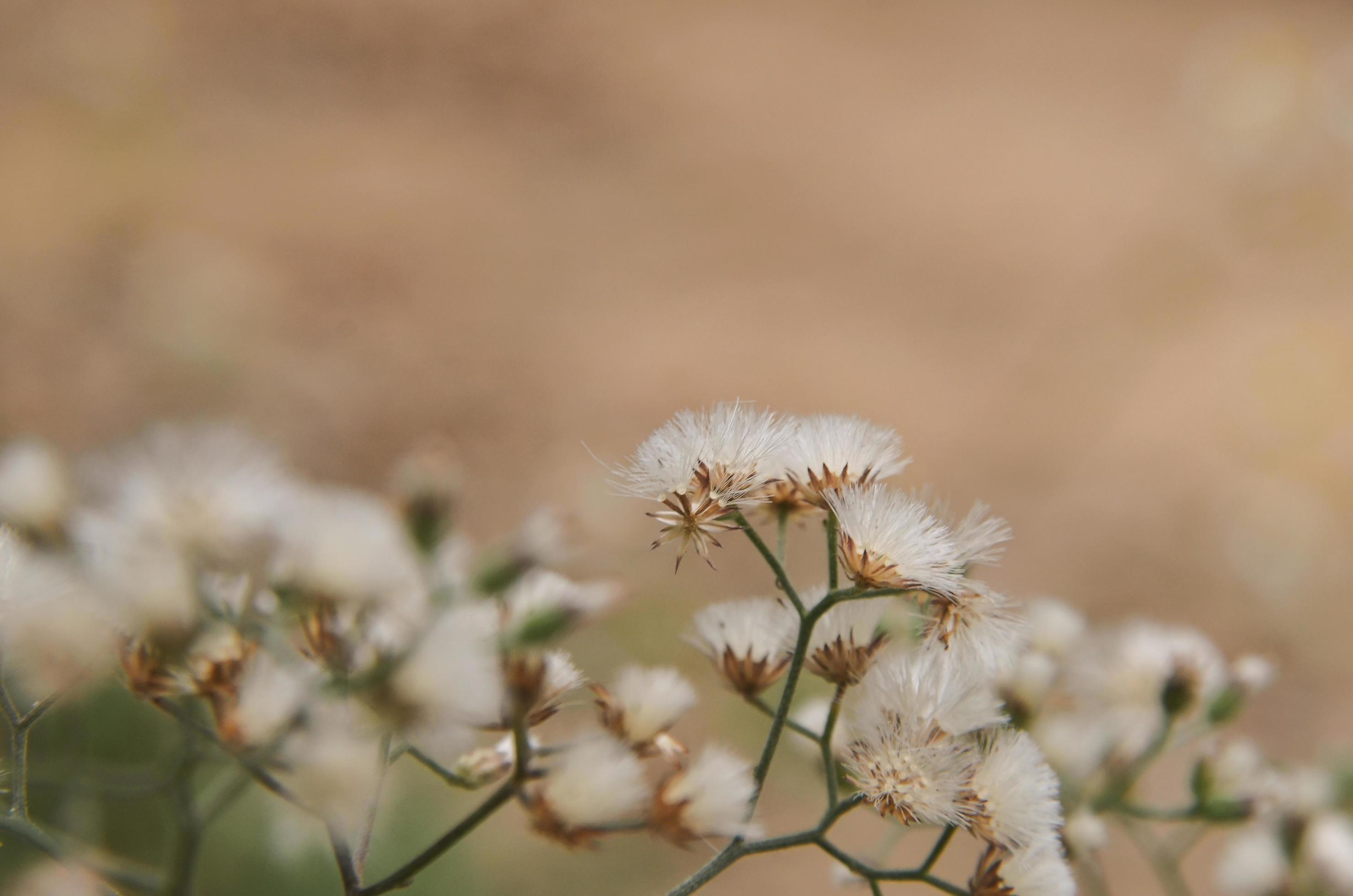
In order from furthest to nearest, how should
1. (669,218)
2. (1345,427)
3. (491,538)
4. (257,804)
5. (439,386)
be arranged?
(669,218) < (1345,427) < (439,386) < (491,538) < (257,804)

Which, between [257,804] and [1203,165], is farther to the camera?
[1203,165]

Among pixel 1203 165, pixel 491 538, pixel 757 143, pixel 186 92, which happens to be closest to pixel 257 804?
pixel 491 538

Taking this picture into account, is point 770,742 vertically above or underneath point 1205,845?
underneath

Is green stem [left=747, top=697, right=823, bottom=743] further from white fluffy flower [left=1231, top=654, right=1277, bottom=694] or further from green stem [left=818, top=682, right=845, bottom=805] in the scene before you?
white fluffy flower [left=1231, top=654, right=1277, bottom=694]

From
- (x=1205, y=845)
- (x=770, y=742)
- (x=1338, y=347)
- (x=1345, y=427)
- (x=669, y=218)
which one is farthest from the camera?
(x=669, y=218)

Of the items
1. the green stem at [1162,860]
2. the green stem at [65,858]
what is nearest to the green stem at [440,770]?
the green stem at [65,858]

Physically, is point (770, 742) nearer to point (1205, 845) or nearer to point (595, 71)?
point (1205, 845)

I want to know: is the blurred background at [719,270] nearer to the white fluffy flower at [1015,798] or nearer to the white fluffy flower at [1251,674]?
the white fluffy flower at [1251,674]
